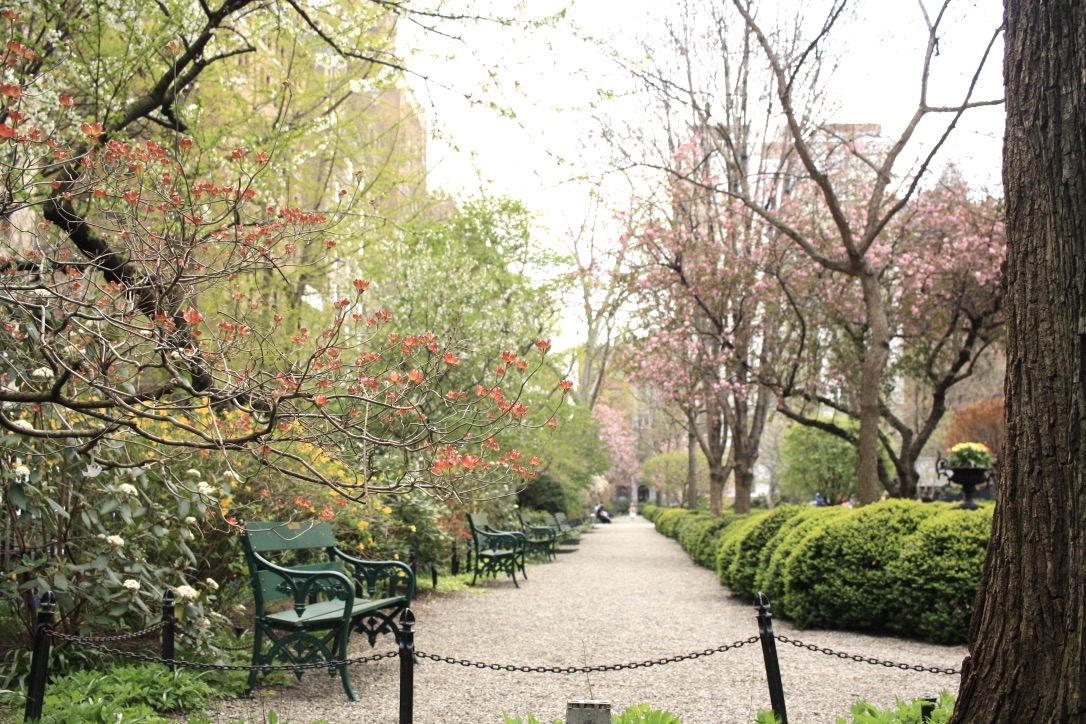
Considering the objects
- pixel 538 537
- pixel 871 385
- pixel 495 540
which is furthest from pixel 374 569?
pixel 538 537

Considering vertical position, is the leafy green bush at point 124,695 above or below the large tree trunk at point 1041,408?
below

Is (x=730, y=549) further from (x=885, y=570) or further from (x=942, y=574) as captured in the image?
(x=942, y=574)

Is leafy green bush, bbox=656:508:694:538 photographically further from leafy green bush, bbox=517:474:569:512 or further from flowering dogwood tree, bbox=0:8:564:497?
flowering dogwood tree, bbox=0:8:564:497

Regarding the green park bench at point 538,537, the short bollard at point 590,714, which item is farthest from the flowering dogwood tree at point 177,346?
the green park bench at point 538,537

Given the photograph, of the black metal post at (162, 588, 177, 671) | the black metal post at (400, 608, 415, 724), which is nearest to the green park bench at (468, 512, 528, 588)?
the black metal post at (162, 588, 177, 671)

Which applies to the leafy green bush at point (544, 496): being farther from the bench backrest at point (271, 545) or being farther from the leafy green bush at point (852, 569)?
the bench backrest at point (271, 545)

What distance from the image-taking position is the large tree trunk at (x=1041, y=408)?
3.18 meters

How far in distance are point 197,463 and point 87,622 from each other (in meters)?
1.58

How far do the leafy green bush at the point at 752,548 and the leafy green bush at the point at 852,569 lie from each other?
1867 millimetres

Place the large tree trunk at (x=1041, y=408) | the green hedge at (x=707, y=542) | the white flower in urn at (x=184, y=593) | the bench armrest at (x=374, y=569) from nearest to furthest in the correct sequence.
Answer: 1. the large tree trunk at (x=1041, y=408)
2. the white flower in urn at (x=184, y=593)
3. the bench armrest at (x=374, y=569)
4. the green hedge at (x=707, y=542)

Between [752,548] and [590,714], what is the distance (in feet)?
24.8

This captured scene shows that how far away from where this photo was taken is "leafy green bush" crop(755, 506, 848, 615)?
29.0ft

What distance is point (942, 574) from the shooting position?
7.42 metres

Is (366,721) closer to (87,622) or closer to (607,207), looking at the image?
(87,622)
